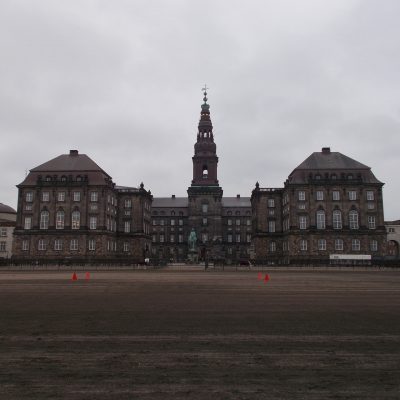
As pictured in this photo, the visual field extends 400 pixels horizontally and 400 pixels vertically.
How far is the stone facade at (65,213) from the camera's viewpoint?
282ft

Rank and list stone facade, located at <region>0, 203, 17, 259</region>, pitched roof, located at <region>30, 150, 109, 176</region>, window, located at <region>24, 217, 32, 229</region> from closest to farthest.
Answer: window, located at <region>24, 217, 32, 229</region> < pitched roof, located at <region>30, 150, 109, 176</region> < stone facade, located at <region>0, 203, 17, 259</region>

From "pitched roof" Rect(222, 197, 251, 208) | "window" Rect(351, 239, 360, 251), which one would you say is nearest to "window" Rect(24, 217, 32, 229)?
"window" Rect(351, 239, 360, 251)

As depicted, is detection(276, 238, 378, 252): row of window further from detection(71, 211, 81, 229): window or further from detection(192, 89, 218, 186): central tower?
detection(192, 89, 218, 186): central tower

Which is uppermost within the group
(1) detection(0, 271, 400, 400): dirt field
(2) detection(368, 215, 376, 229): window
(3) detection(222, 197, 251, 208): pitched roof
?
(3) detection(222, 197, 251, 208): pitched roof

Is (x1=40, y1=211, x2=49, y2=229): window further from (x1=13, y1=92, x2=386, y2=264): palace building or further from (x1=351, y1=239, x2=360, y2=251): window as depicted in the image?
(x1=351, y1=239, x2=360, y2=251): window

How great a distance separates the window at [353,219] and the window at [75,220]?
5517 centimetres

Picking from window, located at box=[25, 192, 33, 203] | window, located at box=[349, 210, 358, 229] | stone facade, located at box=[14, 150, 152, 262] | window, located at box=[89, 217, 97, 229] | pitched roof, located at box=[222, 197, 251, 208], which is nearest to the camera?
window, located at box=[349, 210, 358, 229]

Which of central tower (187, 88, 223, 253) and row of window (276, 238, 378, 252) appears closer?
row of window (276, 238, 378, 252)

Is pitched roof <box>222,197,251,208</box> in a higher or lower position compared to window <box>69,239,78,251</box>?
higher

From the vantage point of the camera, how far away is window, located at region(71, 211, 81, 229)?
86.9 m

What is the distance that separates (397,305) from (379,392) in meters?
13.3

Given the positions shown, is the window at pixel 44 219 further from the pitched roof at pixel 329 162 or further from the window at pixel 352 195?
the window at pixel 352 195

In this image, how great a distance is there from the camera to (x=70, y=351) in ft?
35.7

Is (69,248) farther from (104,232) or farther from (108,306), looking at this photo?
(108,306)
